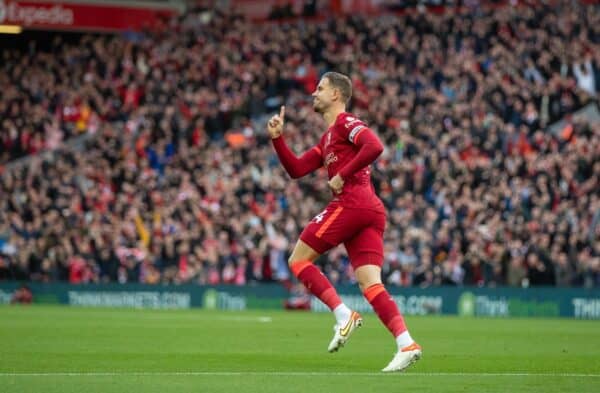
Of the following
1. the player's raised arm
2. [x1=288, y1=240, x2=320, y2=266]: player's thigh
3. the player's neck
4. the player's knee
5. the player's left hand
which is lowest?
the player's knee

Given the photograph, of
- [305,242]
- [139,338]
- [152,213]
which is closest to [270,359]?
[305,242]

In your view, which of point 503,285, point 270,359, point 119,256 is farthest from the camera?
point 119,256

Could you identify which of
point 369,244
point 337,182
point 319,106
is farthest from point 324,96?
point 369,244

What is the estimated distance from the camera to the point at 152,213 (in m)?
37.2

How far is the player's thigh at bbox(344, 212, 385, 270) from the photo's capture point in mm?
12508

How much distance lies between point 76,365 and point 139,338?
4968 mm

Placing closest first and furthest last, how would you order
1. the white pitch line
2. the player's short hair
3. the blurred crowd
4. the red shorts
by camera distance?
the white pitch line → the red shorts → the player's short hair → the blurred crowd

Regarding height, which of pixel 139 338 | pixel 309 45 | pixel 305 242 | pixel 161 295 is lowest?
pixel 161 295

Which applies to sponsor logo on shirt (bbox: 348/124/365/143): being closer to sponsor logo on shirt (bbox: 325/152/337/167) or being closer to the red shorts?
sponsor logo on shirt (bbox: 325/152/337/167)

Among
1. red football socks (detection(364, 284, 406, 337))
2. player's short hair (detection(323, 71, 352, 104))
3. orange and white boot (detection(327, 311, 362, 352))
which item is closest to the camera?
red football socks (detection(364, 284, 406, 337))

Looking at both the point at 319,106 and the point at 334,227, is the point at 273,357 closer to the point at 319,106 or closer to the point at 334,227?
the point at 334,227

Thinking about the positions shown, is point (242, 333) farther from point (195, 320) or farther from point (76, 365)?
point (76, 365)

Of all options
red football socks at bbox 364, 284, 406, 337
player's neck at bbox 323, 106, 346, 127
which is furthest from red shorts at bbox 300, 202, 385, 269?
player's neck at bbox 323, 106, 346, 127

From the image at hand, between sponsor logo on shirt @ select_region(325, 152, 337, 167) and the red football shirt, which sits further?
sponsor logo on shirt @ select_region(325, 152, 337, 167)
